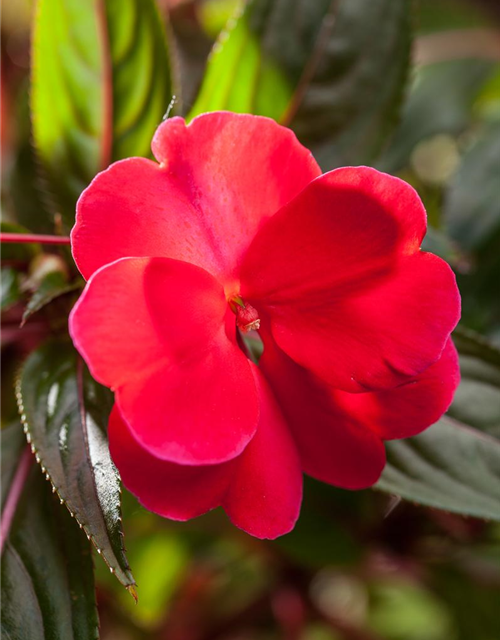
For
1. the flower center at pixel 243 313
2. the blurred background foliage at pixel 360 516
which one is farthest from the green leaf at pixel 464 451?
the flower center at pixel 243 313

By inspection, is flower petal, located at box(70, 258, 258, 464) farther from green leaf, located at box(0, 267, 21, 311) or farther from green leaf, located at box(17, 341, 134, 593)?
green leaf, located at box(0, 267, 21, 311)

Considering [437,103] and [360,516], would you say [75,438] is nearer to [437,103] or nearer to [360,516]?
[360,516]

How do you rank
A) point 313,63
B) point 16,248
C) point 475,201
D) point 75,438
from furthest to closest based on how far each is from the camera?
point 475,201, point 313,63, point 16,248, point 75,438

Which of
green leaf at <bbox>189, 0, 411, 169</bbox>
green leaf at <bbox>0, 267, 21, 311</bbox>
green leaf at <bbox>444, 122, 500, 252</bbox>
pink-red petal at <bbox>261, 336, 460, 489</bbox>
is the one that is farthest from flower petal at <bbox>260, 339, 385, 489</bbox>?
green leaf at <bbox>444, 122, 500, 252</bbox>

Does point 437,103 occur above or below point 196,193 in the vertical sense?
below

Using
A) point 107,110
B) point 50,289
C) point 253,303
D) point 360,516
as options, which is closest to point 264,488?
point 253,303

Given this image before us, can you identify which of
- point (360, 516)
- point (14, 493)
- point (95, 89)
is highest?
point (95, 89)

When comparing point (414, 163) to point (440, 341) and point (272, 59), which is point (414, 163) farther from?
point (440, 341)
